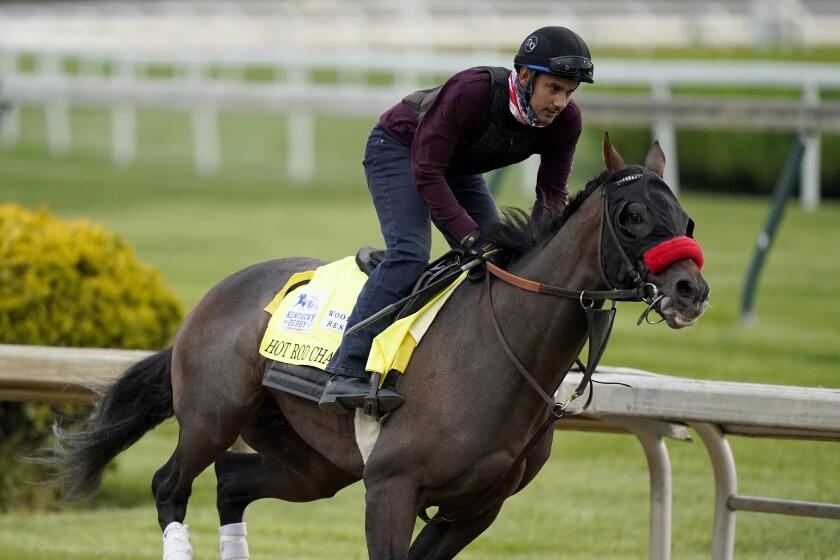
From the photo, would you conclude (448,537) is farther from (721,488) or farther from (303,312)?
(721,488)

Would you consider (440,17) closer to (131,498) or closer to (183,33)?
(183,33)

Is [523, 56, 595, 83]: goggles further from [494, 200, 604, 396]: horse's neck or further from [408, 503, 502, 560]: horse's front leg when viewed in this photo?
[408, 503, 502, 560]: horse's front leg

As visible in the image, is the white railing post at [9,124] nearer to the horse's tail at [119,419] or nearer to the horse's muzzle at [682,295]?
the horse's tail at [119,419]

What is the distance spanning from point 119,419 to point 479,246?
186cm

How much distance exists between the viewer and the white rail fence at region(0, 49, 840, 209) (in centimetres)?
988

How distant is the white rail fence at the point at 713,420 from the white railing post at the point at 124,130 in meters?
16.8

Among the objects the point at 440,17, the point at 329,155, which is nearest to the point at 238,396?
the point at 329,155

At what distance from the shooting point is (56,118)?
1038 inches

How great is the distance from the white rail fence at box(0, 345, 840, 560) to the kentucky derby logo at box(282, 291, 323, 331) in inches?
39.4

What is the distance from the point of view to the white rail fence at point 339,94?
389 inches

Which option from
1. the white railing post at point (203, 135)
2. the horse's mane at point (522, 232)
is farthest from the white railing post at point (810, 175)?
the horse's mane at point (522, 232)

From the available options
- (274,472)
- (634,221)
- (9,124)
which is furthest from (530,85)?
(9,124)

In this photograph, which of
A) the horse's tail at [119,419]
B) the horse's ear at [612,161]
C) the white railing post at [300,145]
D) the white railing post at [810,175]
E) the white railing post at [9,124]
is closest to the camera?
the horse's ear at [612,161]

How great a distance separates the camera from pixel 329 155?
22625 mm
